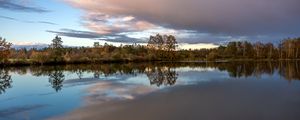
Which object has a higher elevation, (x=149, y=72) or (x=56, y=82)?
(x=149, y=72)

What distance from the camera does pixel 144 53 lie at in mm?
93688


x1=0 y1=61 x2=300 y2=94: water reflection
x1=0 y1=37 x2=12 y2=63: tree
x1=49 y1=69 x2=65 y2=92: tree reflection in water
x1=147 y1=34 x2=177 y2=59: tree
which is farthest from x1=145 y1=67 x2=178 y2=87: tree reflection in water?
x1=147 y1=34 x2=177 y2=59: tree

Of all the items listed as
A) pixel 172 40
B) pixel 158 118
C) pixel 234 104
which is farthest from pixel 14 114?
pixel 172 40

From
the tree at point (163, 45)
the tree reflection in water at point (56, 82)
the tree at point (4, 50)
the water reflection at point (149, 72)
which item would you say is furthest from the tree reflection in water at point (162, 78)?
the tree at point (163, 45)

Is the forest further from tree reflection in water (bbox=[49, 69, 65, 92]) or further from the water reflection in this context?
tree reflection in water (bbox=[49, 69, 65, 92])

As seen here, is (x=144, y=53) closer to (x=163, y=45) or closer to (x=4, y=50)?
(x=163, y=45)

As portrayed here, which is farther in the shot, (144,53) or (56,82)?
(144,53)

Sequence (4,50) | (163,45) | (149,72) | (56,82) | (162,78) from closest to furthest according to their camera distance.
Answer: (56,82)
(162,78)
(149,72)
(4,50)
(163,45)

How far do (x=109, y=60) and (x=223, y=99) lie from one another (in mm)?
61663

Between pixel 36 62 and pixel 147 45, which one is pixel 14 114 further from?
pixel 147 45

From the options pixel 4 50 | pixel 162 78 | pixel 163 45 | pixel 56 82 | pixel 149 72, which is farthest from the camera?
pixel 163 45

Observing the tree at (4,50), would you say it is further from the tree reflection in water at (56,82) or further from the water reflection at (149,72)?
the tree reflection in water at (56,82)

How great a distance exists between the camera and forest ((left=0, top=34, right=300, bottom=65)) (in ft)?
202

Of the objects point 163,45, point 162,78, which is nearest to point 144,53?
point 163,45
